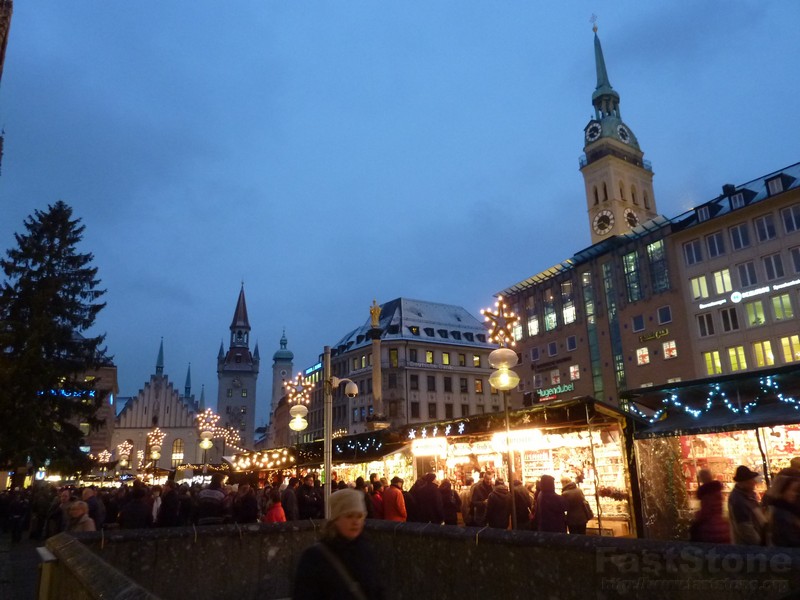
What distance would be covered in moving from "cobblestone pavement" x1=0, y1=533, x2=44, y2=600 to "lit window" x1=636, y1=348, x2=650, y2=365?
137ft

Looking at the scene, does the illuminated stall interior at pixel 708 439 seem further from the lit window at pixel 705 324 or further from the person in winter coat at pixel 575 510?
the lit window at pixel 705 324

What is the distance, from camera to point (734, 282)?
4169 cm

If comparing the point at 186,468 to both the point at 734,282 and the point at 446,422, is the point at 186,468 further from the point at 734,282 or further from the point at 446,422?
the point at 734,282

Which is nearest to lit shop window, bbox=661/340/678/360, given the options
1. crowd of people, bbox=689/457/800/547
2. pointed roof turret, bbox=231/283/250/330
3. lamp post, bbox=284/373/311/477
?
lamp post, bbox=284/373/311/477

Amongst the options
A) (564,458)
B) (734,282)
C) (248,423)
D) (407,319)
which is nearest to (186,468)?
(407,319)

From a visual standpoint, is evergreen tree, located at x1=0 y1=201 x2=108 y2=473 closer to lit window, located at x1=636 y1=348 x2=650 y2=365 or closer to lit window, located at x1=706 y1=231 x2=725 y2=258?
lit window, located at x1=636 y1=348 x2=650 y2=365

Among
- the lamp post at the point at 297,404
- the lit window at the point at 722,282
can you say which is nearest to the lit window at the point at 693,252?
the lit window at the point at 722,282

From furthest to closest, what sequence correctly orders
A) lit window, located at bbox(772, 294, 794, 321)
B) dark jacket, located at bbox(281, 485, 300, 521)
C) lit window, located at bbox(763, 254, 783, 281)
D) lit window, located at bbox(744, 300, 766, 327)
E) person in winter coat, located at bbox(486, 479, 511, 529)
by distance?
1. lit window, located at bbox(744, 300, 766, 327)
2. lit window, located at bbox(763, 254, 783, 281)
3. lit window, located at bbox(772, 294, 794, 321)
4. dark jacket, located at bbox(281, 485, 300, 521)
5. person in winter coat, located at bbox(486, 479, 511, 529)

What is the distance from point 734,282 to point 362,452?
3198 centimetres

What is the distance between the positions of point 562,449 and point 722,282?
104ft

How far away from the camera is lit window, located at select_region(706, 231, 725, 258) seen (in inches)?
1702

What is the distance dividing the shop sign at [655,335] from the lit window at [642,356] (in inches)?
31.8

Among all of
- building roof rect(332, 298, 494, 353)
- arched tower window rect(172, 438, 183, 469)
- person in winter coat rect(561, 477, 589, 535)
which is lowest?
person in winter coat rect(561, 477, 589, 535)

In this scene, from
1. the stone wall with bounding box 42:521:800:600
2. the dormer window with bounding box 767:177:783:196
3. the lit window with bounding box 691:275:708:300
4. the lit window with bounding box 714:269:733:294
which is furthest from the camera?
the lit window with bounding box 691:275:708:300
